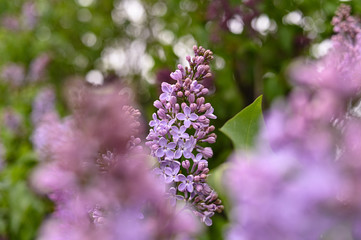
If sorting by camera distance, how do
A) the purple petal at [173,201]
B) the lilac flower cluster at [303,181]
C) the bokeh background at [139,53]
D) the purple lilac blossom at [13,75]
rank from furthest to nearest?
the purple lilac blossom at [13,75] < the bokeh background at [139,53] < the purple petal at [173,201] < the lilac flower cluster at [303,181]

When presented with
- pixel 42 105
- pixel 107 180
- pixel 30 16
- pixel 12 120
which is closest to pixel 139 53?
pixel 30 16

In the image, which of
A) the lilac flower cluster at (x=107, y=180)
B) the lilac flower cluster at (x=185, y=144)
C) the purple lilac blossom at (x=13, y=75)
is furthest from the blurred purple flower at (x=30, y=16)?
the lilac flower cluster at (x=107, y=180)

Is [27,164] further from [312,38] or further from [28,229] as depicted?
[312,38]

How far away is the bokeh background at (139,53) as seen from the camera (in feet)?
5.03

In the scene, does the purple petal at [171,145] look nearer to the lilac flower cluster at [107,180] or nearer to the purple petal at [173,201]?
the purple petal at [173,201]

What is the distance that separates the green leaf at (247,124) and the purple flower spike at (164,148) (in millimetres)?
100

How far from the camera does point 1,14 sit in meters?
3.13

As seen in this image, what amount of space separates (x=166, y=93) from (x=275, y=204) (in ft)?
1.30

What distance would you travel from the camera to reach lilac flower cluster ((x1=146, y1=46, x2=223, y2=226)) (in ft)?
2.07

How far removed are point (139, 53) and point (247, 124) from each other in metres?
3.00

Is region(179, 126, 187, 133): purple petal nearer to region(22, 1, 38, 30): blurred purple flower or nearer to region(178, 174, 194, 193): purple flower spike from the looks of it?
region(178, 174, 194, 193): purple flower spike

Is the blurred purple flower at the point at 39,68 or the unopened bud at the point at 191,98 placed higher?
the unopened bud at the point at 191,98

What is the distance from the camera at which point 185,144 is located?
653 mm

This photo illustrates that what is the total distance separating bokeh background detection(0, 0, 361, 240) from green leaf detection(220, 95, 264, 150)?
16 cm
